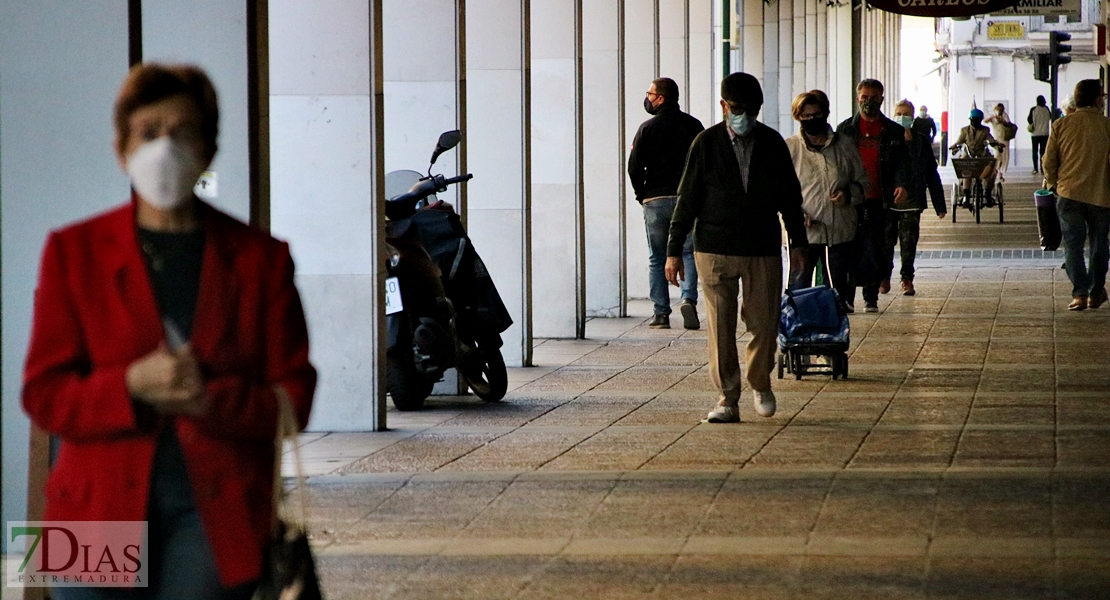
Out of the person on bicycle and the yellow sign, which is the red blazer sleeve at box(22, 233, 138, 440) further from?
the yellow sign

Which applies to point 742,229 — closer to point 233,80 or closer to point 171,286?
point 233,80

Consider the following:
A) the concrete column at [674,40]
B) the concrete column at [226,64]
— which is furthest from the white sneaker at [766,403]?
the concrete column at [674,40]

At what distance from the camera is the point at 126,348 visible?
298cm

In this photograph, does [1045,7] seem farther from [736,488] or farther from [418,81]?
[736,488]

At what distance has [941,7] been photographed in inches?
569

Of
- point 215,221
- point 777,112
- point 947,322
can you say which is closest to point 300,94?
point 215,221

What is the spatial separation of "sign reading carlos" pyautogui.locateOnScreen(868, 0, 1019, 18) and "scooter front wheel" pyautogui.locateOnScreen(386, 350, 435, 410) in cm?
631

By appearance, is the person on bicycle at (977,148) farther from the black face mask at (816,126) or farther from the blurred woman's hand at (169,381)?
the blurred woman's hand at (169,381)

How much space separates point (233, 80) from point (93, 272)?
466 centimetres

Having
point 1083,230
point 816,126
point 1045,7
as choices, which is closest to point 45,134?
point 816,126

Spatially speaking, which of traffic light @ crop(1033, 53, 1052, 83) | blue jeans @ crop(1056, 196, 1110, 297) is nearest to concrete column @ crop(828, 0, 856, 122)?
traffic light @ crop(1033, 53, 1052, 83)

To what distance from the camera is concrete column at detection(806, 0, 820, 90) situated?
1474 inches

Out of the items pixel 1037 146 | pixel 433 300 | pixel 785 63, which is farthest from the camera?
pixel 1037 146

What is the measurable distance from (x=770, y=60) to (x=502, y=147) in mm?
21518
